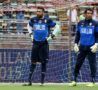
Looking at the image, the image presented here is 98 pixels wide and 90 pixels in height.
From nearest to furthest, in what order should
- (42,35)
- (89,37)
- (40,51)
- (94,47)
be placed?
(94,47) < (89,37) < (42,35) < (40,51)

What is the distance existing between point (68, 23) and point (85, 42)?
2.18m

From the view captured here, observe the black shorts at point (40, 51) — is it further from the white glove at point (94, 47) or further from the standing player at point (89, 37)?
the white glove at point (94, 47)

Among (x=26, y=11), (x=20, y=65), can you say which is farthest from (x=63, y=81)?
(x=26, y=11)

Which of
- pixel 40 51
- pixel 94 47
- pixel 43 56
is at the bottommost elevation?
pixel 43 56

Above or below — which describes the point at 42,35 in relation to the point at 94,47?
above

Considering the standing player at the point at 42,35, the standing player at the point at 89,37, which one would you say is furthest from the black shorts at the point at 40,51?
the standing player at the point at 89,37

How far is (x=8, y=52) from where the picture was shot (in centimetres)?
1373

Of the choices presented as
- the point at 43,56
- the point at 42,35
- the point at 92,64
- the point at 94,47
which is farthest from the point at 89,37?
the point at 43,56

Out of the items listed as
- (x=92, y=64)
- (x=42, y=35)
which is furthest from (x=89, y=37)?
(x=42, y=35)

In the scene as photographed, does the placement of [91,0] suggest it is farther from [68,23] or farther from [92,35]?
[92,35]

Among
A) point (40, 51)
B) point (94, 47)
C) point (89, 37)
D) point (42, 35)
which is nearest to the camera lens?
point (94, 47)

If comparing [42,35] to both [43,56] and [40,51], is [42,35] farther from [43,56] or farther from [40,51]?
[43,56]

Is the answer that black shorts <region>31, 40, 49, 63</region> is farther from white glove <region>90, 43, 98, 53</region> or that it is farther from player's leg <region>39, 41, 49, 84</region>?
white glove <region>90, 43, 98, 53</region>

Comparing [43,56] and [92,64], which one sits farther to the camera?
[43,56]
